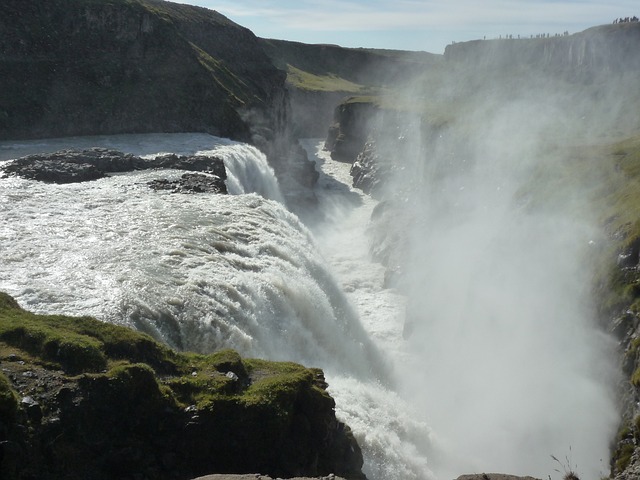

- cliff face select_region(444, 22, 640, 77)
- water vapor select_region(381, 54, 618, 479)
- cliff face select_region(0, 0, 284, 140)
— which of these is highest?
cliff face select_region(444, 22, 640, 77)

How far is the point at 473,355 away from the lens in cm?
3064

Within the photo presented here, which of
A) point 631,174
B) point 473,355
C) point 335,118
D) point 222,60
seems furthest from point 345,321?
point 335,118

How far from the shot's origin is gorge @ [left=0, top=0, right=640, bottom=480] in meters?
21.3

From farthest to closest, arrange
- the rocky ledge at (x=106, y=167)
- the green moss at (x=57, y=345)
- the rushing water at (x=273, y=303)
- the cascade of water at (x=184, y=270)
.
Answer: the rocky ledge at (x=106, y=167), the rushing water at (x=273, y=303), the cascade of water at (x=184, y=270), the green moss at (x=57, y=345)

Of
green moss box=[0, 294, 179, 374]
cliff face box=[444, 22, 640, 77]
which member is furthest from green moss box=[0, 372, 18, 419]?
cliff face box=[444, 22, 640, 77]

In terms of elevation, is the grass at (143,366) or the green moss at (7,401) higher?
the green moss at (7,401)

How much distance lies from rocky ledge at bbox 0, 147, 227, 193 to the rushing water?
4.16 ft

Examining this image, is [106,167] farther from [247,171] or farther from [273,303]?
[273,303]

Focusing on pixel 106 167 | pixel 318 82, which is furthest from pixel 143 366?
pixel 318 82

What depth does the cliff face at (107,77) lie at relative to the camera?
5362 cm

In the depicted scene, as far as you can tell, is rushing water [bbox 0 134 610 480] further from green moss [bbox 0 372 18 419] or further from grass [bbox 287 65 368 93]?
grass [bbox 287 65 368 93]

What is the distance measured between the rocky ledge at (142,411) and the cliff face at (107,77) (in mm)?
40899

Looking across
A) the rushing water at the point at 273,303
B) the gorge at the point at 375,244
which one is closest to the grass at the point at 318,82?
the gorge at the point at 375,244

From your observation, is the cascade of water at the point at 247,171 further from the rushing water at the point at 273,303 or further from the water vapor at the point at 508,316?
the water vapor at the point at 508,316
